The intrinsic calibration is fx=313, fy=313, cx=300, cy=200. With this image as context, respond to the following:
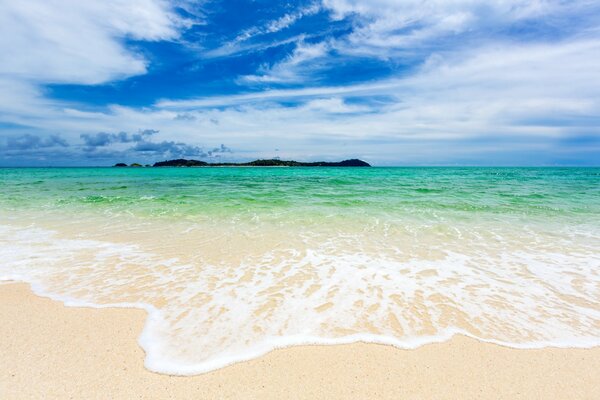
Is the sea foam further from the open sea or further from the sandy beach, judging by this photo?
the sandy beach

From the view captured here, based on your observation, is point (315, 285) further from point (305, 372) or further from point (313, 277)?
point (305, 372)

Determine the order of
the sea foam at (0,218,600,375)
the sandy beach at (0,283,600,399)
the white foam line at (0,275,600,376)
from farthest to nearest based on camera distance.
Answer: the sea foam at (0,218,600,375) < the white foam line at (0,275,600,376) < the sandy beach at (0,283,600,399)

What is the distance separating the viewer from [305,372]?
3.07 m

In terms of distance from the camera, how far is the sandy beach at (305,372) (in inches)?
111

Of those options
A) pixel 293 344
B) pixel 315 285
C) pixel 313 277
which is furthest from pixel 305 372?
pixel 313 277

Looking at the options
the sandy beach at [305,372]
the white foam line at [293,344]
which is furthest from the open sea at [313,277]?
the sandy beach at [305,372]

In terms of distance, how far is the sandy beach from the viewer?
281 centimetres

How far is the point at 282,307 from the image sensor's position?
4.38 m

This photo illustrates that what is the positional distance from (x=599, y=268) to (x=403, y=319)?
478 centimetres

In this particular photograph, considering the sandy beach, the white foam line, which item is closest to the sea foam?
the white foam line

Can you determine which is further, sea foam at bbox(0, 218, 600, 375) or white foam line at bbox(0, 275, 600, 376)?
sea foam at bbox(0, 218, 600, 375)

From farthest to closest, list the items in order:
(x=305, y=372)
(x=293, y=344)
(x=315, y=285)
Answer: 1. (x=315, y=285)
2. (x=293, y=344)
3. (x=305, y=372)

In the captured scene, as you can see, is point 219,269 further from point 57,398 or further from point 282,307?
point 57,398

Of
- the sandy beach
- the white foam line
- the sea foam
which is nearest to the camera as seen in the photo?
the sandy beach
